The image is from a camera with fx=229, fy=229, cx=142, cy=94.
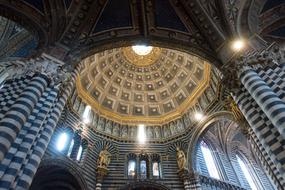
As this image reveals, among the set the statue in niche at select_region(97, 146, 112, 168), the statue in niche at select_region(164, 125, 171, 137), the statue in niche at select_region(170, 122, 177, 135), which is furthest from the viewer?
the statue in niche at select_region(164, 125, 171, 137)

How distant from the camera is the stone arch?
561 inches

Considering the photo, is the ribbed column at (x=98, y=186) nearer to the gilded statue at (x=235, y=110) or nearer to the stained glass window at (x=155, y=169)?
the stained glass window at (x=155, y=169)

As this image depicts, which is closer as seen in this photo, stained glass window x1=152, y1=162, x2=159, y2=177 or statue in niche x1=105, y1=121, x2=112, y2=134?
stained glass window x1=152, y1=162, x2=159, y2=177

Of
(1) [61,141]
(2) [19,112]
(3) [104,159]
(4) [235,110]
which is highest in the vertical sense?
(4) [235,110]

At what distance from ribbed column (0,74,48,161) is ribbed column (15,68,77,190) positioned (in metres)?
0.96

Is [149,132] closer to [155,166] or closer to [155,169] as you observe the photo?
[155,166]

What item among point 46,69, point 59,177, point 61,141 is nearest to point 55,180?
point 59,177

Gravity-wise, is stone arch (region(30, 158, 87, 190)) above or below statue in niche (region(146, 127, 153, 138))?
below

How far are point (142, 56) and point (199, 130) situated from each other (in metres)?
9.70

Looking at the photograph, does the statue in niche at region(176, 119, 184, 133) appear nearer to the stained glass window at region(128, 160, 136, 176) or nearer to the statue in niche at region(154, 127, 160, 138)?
the statue in niche at region(154, 127, 160, 138)

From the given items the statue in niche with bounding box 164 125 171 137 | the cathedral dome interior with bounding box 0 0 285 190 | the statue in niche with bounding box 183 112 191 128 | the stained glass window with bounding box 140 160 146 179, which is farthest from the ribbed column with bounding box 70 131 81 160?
the statue in niche with bounding box 183 112 191 128

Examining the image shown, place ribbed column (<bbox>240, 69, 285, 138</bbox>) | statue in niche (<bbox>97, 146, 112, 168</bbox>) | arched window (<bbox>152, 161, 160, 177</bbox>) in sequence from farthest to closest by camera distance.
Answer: arched window (<bbox>152, 161, 160, 177</bbox>)
statue in niche (<bbox>97, 146, 112, 168</bbox>)
ribbed column (<bbox>240, 69, 285, 138</bbox>)

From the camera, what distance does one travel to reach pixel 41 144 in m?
7.60

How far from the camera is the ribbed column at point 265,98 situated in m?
7.11
